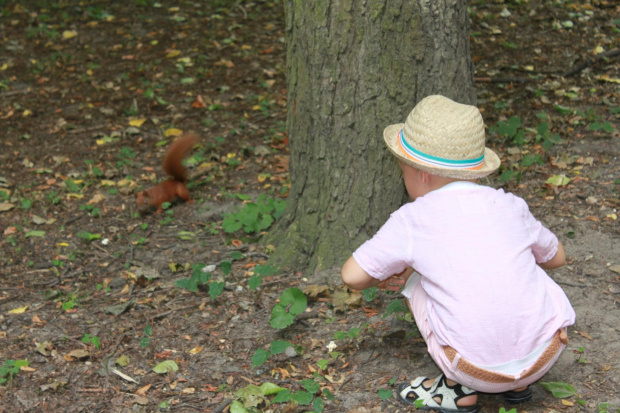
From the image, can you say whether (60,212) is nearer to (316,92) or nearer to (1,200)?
(1,200)

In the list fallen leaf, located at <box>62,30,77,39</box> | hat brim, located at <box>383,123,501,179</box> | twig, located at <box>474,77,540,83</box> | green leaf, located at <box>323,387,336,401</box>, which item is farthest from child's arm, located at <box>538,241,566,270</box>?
fallen leaf, located at <box>62,30,77,39</box>

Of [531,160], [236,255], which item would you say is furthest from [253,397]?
[531,160]

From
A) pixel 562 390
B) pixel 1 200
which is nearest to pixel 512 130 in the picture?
pixel 562 390

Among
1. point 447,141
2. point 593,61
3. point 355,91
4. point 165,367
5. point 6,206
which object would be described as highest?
point 447,141

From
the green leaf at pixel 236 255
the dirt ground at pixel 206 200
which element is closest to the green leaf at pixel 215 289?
the dirt ground at pixel 206 200

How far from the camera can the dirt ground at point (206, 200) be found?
112 inches

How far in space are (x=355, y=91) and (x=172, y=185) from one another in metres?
1.94

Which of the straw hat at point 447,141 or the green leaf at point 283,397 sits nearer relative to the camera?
the straw hat at point 447,141

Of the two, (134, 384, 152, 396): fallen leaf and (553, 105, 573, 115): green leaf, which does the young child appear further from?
(553, 105, 573, 115): green leaf

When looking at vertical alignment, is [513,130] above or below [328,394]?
above

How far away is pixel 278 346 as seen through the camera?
2867 millimetres

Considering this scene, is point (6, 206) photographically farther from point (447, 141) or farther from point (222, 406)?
point (447, 141)

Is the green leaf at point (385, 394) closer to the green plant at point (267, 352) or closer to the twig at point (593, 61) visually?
the green plant at point (267, 352)

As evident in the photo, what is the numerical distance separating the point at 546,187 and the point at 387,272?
2094 mm
